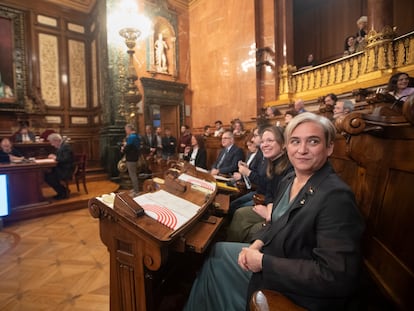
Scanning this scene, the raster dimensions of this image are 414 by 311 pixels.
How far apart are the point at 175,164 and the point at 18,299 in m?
A: 2.10

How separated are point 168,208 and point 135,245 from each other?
1.02 feet

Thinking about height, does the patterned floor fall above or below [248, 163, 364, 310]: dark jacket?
below

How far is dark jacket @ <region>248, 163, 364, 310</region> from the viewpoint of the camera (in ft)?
2.70

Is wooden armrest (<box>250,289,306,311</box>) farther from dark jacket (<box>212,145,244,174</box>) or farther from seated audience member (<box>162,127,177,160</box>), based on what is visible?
seated audience member (<box>162,127,177,160</box>)

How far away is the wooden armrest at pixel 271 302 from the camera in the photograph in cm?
84

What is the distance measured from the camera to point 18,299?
6.36 ft

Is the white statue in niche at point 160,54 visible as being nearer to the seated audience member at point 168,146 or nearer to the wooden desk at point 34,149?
the seated audience member at point 168,146

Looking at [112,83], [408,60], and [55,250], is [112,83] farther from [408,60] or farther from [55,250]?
[408,60]

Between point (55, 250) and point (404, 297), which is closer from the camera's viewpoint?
point (404, 297)

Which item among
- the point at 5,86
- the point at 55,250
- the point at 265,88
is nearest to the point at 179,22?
the point at 265,88

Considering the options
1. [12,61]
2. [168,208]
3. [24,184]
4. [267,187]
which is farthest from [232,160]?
[12,61]

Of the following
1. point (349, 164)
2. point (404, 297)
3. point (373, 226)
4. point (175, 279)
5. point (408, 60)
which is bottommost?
point (175, 279)

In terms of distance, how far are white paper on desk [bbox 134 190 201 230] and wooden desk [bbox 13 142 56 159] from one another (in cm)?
587

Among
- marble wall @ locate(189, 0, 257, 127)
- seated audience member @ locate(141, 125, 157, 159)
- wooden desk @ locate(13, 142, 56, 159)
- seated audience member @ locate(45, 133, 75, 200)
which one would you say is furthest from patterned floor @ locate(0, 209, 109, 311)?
marble wall @ locate(189, 0, 257, 127)
